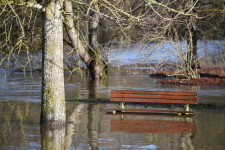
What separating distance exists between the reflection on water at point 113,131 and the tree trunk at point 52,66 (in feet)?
1.37

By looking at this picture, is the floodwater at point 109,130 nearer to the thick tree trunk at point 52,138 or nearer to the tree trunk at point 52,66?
the thick tree trunk at point 52,138

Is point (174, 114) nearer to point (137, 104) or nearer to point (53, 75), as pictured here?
point (137, 104)

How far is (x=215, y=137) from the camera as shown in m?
9.45

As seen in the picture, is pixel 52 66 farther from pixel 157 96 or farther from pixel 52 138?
pixel 157 96

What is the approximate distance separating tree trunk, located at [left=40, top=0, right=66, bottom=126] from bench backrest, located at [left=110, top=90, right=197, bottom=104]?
3.16 m


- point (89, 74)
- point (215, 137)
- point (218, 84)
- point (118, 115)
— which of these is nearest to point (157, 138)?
point (215, 137)

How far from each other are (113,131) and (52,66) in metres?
2.12

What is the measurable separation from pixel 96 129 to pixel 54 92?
53.0 inches

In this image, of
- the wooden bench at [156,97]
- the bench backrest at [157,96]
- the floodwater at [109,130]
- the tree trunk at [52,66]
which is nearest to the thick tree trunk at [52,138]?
the floodwater at [109,130]

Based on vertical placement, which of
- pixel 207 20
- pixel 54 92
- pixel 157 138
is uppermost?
pixel 207 20

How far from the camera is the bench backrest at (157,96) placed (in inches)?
499

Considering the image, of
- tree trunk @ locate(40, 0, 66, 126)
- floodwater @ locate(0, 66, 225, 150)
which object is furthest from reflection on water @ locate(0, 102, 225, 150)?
tree trunk @ locate(40, 0, 66, 126)

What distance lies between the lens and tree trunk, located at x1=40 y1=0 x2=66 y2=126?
10.4m

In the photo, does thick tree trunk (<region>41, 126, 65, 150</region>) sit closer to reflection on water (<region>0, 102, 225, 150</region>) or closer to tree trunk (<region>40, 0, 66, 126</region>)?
reflection on water (<region>0, 102, 225, 150</region>)
